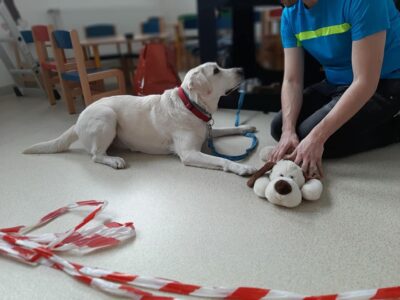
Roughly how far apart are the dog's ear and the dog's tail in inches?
30.4

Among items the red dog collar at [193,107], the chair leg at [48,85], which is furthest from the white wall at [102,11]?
the red dog collar at [193,107]

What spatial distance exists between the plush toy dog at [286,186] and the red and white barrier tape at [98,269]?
423 mm

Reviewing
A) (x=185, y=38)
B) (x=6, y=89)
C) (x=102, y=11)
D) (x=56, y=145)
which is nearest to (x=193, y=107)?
(x=56, y=145)

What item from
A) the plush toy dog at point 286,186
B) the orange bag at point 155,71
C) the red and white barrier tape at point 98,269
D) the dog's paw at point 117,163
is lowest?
the dog's paw at point 117,163

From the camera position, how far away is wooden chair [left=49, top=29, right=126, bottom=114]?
244cm

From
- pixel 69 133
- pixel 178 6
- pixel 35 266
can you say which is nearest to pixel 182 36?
pixel 178 6

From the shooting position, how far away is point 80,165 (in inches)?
69.5

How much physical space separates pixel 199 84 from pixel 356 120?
80cm

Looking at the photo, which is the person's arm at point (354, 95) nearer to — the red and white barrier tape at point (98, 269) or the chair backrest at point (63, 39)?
the red and white barrier tape at point (98, 269)

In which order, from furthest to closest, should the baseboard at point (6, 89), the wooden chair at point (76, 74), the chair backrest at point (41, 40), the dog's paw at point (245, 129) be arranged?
1. the baseboard at point (6, 89)
2. the chair backrest at point (41, 40)
3. the wooden chair at point (76, 74)
4. the dog's paw at point (245, 129)

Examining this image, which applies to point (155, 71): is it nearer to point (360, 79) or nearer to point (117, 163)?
point (117, 163)

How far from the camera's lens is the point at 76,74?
261 cm

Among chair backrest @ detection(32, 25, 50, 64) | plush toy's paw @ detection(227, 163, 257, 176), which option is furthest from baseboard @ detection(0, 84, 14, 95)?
plush toy's paw @ detection(227, 163, 257, 176)

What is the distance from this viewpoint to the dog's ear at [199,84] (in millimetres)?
1634
